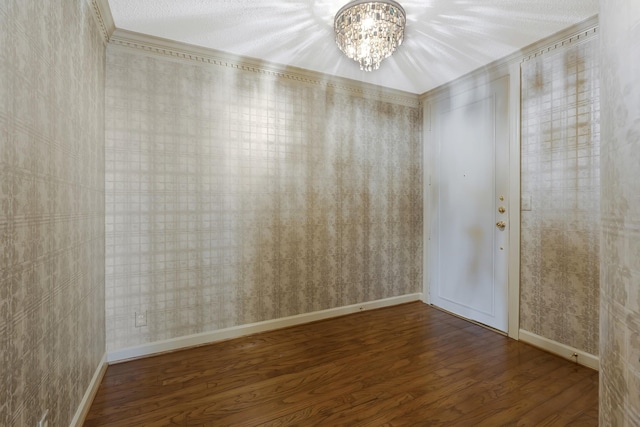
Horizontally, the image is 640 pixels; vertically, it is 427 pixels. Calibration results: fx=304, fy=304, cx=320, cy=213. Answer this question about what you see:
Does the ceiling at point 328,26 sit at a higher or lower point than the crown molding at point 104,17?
higher

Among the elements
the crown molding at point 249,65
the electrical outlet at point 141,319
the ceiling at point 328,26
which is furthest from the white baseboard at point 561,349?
the electrical outlet at point 141,319

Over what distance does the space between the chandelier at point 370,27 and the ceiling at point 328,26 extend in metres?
0.15

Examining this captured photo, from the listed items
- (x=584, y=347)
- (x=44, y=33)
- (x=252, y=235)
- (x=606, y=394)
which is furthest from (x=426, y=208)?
(x=44, y=33)

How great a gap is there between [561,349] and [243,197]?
2.83 m

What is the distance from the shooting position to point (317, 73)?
9.76 ft

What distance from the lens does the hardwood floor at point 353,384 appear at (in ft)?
5.56

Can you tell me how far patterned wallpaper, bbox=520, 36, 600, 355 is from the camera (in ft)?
7.13

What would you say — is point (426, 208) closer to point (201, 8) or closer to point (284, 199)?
point (284, 199)

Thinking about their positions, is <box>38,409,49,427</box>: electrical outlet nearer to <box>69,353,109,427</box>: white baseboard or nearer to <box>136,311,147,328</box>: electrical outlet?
<box>69,353,109,427</box>: white baseboard

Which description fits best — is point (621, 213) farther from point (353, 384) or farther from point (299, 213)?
point (299, 213)

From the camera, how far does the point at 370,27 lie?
6.03 feet

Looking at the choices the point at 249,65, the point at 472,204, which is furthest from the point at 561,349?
the point at 249,65

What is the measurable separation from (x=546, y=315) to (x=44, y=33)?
3.52 metres

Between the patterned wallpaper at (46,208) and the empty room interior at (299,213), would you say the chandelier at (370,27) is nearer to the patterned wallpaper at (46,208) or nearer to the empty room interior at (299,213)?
the empty room interior at (299,213)
